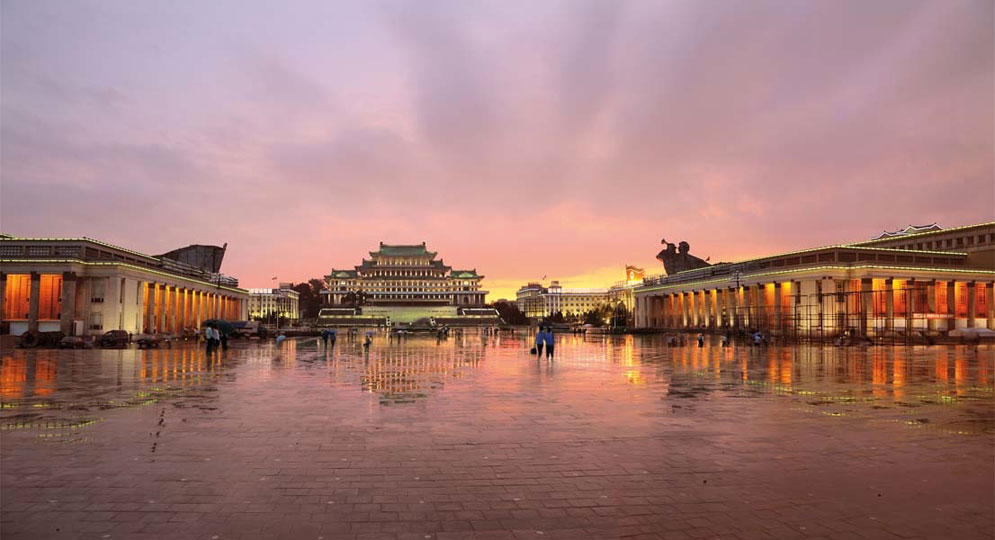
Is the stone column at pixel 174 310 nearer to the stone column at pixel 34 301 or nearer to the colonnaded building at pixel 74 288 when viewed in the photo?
the colonnaded building at pixel 74 288

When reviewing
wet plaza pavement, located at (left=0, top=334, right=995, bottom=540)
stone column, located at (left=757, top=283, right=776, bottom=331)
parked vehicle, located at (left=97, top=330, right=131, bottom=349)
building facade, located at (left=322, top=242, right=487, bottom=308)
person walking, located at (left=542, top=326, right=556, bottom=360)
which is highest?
building facade, located at (left=322, top=242, right=487, bottom=308)

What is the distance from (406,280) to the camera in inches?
6181

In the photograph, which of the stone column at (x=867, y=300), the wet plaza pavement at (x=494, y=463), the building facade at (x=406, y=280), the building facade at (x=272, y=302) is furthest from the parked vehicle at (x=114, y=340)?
the building facade at (x=272, y=302)

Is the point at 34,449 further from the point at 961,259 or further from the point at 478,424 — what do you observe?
the point at 961,259

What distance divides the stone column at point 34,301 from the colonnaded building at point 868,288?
69.8 meters

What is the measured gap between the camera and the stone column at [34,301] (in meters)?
60.7

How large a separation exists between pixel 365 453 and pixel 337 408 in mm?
4645

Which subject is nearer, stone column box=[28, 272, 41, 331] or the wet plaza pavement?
the wet plaza pavement

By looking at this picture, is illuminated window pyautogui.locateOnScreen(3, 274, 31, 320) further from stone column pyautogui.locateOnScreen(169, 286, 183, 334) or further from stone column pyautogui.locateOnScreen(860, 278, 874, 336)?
stone column pyautogui.locateOnScreen(860, 278, 874, 336)

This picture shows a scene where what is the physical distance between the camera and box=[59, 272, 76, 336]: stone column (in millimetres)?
60094

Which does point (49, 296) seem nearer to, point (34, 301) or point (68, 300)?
point (34, 301)

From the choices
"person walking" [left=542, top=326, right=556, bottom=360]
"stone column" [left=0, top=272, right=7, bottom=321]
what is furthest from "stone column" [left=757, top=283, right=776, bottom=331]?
"stone column" [left=0, top=272, right=7, bottom=321]

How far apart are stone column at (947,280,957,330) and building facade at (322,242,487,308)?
3827 inches

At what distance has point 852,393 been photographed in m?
16.5
